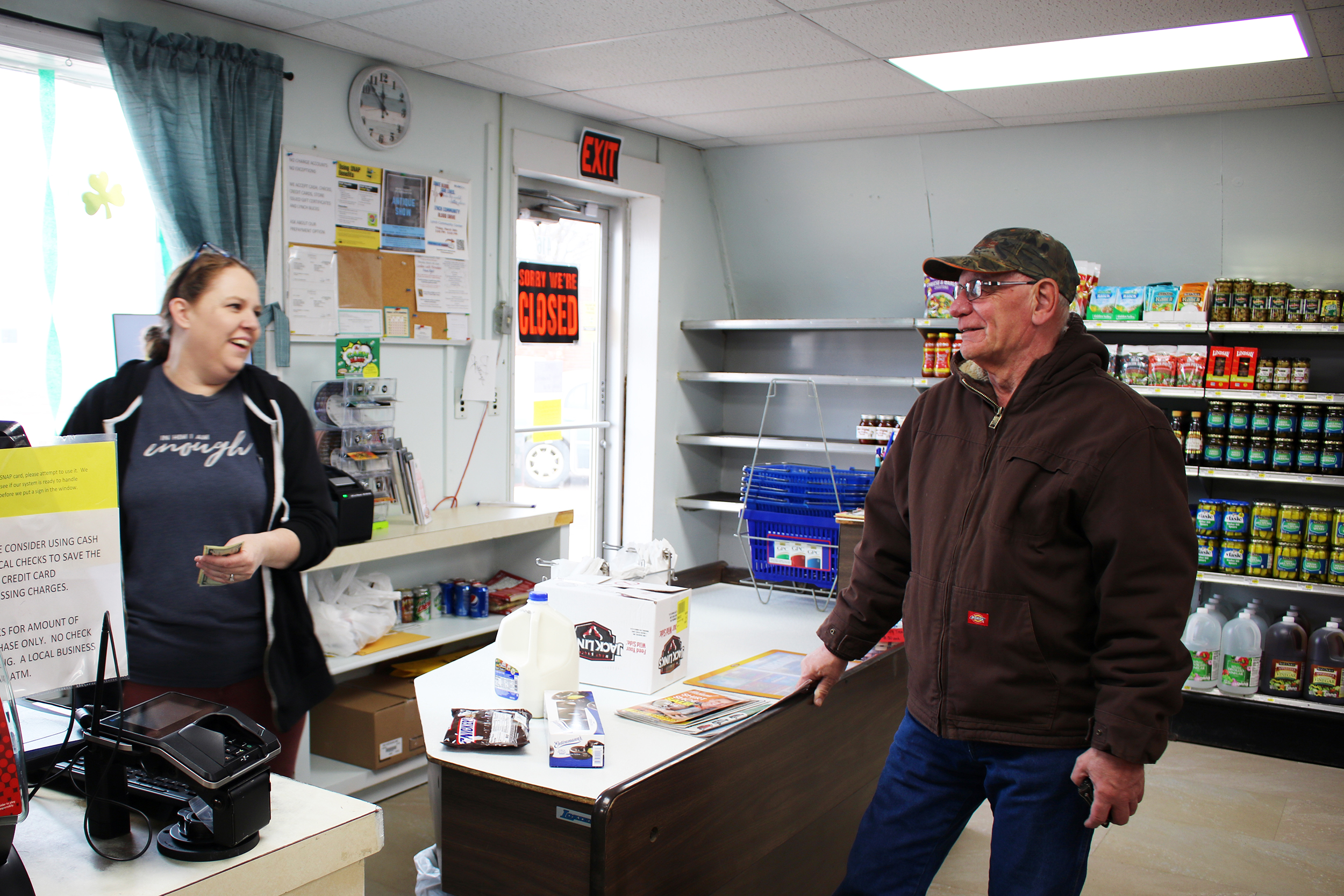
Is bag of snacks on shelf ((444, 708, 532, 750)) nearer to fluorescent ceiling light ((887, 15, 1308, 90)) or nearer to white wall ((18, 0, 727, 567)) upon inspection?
white wall ((18, 0, 727, 567))

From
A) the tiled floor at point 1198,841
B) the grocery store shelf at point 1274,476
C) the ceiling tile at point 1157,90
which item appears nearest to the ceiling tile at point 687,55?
the ceiling tile at point 1157,90

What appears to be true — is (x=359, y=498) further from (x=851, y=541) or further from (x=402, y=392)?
(x=851, y=541)

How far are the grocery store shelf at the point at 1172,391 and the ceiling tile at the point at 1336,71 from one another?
126cm

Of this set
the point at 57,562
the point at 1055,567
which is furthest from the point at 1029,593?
the point at 57,562

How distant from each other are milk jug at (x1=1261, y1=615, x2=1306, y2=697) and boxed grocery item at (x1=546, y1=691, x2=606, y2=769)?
3.54m

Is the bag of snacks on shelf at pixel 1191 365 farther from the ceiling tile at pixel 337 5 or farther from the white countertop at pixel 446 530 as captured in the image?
the ceiling tile at pixel 337 5

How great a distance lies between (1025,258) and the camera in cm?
190

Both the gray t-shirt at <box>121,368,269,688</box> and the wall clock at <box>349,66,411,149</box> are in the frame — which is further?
the wall clock at <box>349,66,411,149</box>

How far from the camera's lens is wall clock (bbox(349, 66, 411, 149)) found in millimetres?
3764

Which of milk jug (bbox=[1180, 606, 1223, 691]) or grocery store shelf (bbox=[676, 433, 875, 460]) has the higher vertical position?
grocery store shelf (bbox=[676, 433, 875, 460])

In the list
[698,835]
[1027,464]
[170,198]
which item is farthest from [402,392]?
[1027,464]

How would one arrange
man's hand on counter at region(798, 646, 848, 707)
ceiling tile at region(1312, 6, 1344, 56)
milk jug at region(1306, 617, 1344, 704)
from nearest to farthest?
1. man's hand on counter at region(798, 646, 848, 707)
2. ceiling tile at region(1312, 6, 1344, 56)
3. milk jug at region(1306, 617, 1344, 704)

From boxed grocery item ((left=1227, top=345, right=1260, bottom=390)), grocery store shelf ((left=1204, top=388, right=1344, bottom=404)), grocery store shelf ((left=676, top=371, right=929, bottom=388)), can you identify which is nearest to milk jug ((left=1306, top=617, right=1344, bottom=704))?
grocery store shelf ((left=1204, top=388, right=1344, bottom=404))

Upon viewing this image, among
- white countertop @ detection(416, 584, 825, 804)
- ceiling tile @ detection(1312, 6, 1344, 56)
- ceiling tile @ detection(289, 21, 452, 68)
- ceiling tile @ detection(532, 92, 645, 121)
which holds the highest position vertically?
ceiling tile @ detection(532, 92, 645, 121)
